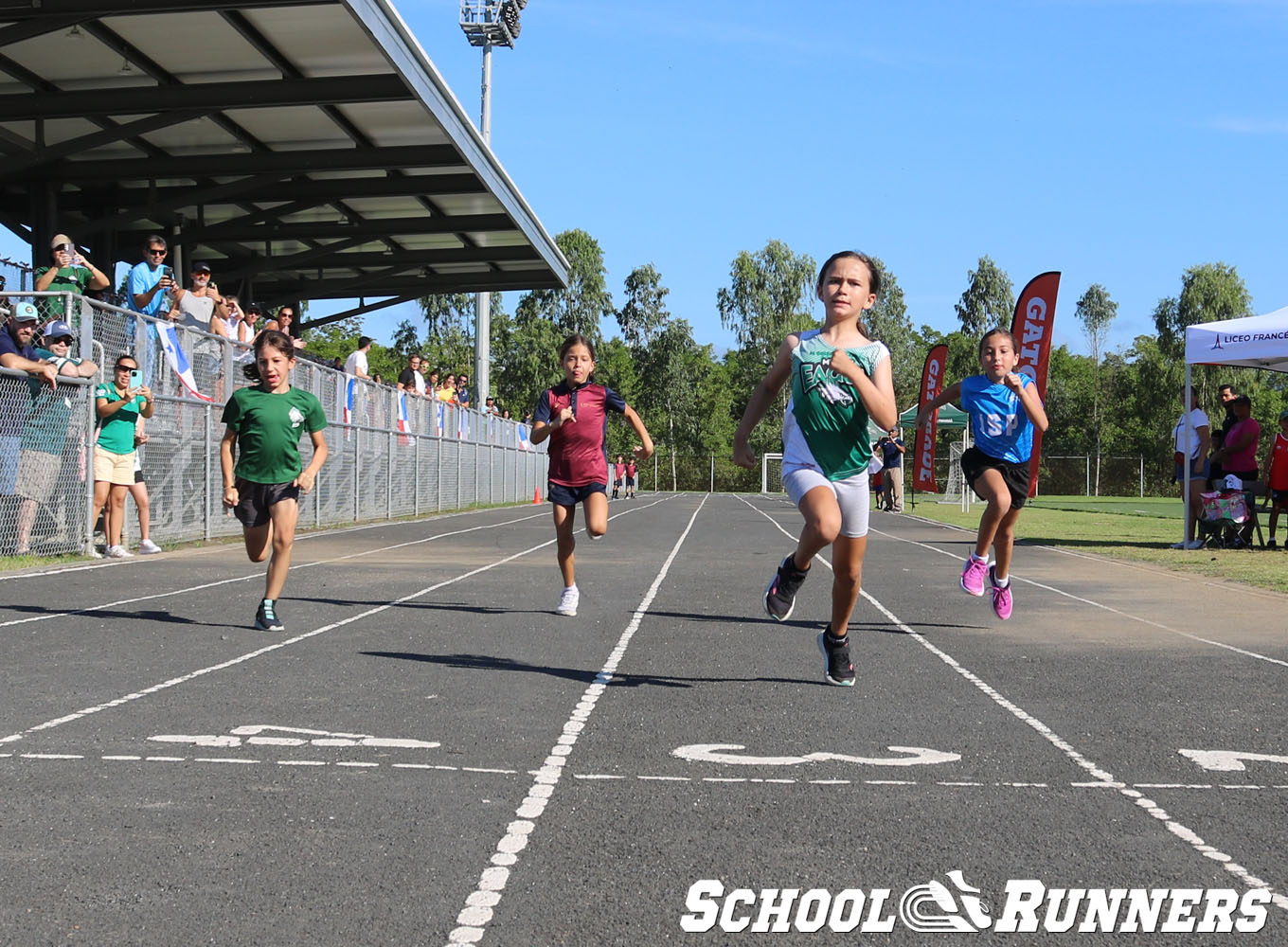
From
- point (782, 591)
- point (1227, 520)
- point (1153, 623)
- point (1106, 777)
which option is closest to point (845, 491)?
point (782, 591)

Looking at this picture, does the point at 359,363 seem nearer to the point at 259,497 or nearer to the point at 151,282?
the point at 151,282

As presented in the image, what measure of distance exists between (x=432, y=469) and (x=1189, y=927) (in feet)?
92.2

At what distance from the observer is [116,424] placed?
1381 cm

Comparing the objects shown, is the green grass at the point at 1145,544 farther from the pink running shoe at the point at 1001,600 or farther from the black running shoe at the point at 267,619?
the black running shoe at the point at 267,619

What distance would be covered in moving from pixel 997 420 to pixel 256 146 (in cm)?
1908

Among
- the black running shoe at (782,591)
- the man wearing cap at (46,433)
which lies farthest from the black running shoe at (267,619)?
the man wearing cap at (46,433)

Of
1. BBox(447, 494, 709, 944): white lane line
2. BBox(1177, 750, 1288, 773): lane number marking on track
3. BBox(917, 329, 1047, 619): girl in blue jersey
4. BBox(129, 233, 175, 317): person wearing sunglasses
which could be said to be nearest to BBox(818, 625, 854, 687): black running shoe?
BBox(447, 494, 709, 944): white lane line

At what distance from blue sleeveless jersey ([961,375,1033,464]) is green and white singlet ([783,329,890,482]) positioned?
283cm

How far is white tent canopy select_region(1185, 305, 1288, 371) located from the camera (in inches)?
664

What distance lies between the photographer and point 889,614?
10.1 meters

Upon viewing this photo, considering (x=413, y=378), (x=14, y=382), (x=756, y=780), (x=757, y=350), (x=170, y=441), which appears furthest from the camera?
(x=757, y=350)

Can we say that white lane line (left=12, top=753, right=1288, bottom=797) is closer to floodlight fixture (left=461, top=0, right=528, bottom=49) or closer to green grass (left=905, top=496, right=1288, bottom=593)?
green grass (left=905, top=496, right=1288, bottom=593)

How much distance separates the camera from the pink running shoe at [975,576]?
9055 millimetres

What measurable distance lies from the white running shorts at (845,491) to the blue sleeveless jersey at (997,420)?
285 cm
